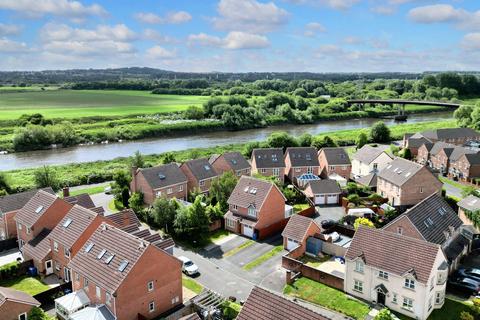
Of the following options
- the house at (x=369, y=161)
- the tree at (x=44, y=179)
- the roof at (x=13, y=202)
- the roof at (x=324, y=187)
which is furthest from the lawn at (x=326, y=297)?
the tree at (x=44, y=179)

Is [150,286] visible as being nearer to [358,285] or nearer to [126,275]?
[126,275]

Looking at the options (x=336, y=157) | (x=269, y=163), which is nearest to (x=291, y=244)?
(x=269, y=163)

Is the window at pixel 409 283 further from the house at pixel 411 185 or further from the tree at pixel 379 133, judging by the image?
the tree at pixel 379 133

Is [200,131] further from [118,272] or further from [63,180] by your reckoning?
[118,272]

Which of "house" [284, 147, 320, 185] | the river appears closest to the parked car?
"house" [284, 147, 320, 185]

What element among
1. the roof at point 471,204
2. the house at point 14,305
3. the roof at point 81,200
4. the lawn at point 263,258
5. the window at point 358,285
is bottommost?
the lawn at point 263,258

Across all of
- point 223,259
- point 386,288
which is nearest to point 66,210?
point 223,259
